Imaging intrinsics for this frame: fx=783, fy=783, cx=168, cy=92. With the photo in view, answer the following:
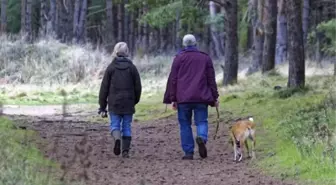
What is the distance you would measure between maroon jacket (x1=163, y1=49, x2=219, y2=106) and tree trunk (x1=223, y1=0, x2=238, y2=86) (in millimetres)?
11524

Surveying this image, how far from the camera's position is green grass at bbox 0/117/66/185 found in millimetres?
6941

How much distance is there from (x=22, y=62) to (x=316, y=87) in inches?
609

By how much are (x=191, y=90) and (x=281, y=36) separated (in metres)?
15.5

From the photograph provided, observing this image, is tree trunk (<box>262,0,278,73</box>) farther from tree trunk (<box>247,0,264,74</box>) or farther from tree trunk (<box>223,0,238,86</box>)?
tree trunk (<box>223,0,238,86</box>)

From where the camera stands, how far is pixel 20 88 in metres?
27.3

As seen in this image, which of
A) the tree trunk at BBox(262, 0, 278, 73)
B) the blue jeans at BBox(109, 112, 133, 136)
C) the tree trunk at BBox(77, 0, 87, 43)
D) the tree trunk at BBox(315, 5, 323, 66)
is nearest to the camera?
the blue jeans at BBox(109, 112, 133, 136)

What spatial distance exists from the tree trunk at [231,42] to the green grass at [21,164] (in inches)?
525

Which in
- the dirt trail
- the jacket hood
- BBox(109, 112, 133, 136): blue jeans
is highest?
the jacket hood

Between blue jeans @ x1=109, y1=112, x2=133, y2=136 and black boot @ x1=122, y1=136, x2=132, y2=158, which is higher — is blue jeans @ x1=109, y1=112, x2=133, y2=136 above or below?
above

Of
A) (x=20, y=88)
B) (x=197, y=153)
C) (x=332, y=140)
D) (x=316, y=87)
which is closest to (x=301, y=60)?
(x=316, y=87)

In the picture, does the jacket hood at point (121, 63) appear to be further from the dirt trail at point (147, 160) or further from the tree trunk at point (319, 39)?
the tree trunk at point (319, 39)

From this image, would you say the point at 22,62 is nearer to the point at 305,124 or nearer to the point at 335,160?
the point at 305,124

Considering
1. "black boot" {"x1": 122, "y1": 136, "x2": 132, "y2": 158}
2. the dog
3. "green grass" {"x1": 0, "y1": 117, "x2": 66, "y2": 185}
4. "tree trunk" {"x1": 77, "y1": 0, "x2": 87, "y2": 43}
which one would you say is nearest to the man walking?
the dog

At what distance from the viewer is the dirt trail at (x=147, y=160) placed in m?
9.25
